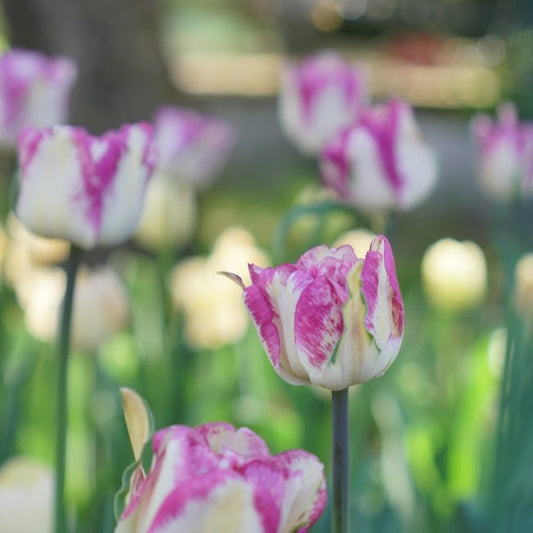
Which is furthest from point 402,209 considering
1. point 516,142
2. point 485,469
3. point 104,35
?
point 104,35

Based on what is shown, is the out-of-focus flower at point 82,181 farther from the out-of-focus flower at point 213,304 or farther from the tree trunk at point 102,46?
the tree trunk at point 102,46

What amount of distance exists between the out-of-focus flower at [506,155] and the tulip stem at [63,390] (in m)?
0.42

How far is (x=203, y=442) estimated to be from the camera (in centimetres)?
39

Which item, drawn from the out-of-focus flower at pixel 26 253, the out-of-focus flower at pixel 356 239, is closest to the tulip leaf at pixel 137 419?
the out-of-focus flower at pixel 356 239

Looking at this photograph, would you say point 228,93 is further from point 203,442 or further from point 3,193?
point 203,442

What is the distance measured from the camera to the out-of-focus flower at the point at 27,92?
89 centimetres

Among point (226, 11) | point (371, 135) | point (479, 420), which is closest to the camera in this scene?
point (371, 135)

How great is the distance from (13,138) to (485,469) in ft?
1.75

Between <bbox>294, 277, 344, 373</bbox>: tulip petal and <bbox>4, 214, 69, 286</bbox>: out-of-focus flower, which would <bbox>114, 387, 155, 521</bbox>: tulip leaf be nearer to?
<bbox>294, 277, 344, 373</bbox>: tulip petal

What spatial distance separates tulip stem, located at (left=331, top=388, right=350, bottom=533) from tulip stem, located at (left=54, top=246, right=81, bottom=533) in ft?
0.89

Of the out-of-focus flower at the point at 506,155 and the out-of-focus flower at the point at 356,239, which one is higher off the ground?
the out-of-focus flower at the point at 506,155

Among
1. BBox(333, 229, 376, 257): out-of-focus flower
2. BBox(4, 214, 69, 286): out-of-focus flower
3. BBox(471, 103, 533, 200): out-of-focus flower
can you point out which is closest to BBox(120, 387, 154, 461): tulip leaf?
BBox(471, 103, 533, 200): out-of-focus flower

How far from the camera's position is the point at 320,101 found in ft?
3.34

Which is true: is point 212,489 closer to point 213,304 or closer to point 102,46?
point 213,304
